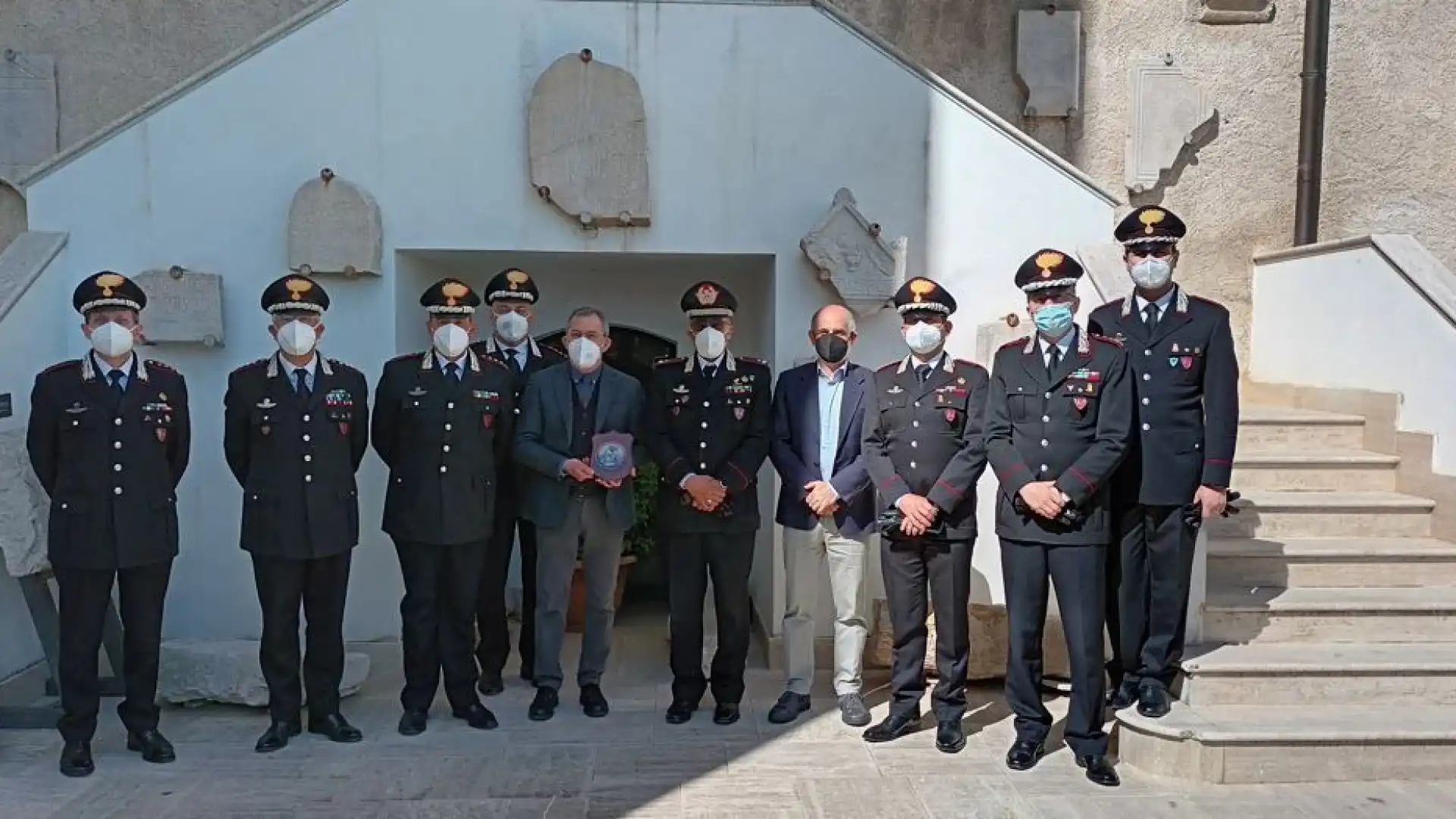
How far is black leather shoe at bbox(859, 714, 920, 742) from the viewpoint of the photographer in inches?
191

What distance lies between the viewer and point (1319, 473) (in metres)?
6.02

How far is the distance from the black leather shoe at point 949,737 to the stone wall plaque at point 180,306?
14.0ft

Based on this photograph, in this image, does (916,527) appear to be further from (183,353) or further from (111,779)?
(183,353)

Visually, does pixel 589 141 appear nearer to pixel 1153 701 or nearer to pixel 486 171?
pixel 486 171

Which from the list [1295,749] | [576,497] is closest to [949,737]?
[1295,749]

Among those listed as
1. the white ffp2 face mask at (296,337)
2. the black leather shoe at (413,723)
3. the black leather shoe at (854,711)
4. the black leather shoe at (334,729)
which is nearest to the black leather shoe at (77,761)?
the black leather shoe at (334,729)

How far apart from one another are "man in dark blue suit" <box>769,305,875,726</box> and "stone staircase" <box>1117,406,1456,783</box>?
4.22 ft

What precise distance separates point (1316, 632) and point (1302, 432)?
169cm

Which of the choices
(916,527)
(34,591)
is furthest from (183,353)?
(916,527)

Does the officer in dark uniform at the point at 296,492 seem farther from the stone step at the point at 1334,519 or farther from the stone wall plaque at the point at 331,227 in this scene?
the stone step at the point at 1334,519

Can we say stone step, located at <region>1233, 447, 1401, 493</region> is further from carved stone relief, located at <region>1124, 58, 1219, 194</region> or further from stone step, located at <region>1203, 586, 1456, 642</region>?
carved stone relief, located at <region>1124, 58, 1219, 194</region>

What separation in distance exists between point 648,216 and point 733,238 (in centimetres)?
49

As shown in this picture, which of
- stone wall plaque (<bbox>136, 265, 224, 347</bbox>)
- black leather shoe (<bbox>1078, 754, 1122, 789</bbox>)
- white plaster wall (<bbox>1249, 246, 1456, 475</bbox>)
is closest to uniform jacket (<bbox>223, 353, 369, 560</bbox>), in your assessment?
stone wall plaque (<bbox>136, 265, 224, 347</bbox>)

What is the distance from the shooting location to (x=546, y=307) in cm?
721
